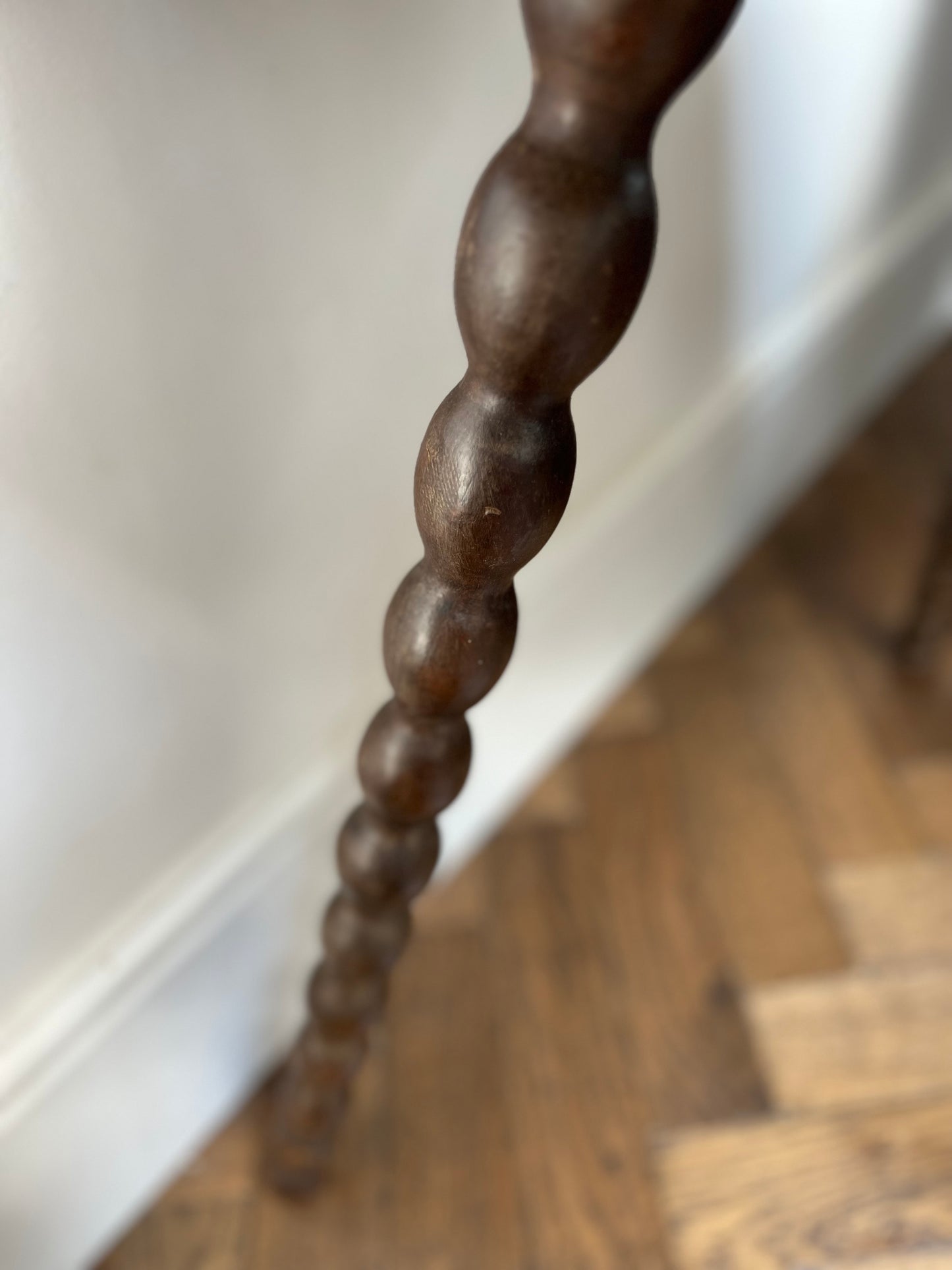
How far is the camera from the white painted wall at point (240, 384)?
0.41 metres

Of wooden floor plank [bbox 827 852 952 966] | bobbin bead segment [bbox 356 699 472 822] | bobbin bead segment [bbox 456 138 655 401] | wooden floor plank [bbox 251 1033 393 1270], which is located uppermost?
bobbin bead segment [bbox 456 138 655 401]

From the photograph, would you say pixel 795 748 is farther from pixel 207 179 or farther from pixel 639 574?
pixel 207 179

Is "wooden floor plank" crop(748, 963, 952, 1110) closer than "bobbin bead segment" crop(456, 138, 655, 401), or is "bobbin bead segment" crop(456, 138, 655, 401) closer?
"bobbin bead segment" crop(456, 138, 655, 401)

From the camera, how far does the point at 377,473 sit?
0.61m

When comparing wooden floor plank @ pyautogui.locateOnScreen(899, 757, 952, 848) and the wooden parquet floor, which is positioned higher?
wooden floor plank @ pyautogui.locateOnScreen(899, 757, 952, 848)

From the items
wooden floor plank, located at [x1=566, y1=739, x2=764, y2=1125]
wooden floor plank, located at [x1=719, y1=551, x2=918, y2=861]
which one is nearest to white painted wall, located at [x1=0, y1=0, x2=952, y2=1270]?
wooden floor plank, located at [x1=566, y1=739, x2=764, y2=1125]

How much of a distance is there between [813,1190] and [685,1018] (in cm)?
13

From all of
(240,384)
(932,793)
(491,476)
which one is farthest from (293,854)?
(932,793)

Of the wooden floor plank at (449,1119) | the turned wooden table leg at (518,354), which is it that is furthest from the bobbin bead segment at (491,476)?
the wooden floor plank at (449,1119)

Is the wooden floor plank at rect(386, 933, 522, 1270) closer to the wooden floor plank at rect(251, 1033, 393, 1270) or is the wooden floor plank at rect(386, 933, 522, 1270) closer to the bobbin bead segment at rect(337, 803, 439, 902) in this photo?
the wooden floor plank at rect(251, 1033, 393, 1270)

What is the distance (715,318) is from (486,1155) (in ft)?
2.05

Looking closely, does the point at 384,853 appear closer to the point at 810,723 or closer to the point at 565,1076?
the point at 565,1076

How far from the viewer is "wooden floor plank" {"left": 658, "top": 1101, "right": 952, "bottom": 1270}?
2.26ft

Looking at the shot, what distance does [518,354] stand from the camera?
0.97 feet
